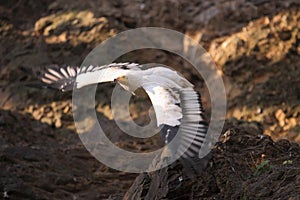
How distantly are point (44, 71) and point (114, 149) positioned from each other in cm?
244

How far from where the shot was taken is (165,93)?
6.60 m

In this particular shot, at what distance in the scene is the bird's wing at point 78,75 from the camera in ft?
24.9

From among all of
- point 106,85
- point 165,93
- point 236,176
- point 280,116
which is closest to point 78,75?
point 165,93

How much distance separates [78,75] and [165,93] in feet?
5.34

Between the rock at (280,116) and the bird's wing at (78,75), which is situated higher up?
the rock at (280,116)

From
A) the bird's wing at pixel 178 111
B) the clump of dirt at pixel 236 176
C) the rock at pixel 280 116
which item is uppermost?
the rock at pixel 280 116

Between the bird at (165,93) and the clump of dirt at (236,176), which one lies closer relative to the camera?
the clump of dirt at (236,176)

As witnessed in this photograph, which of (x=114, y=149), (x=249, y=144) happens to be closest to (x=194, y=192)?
(x=249, y=144)

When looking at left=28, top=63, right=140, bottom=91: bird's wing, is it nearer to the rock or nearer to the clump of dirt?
the clump of dirt

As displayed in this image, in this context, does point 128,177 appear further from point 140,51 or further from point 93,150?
point 140,51

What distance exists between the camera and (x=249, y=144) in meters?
6.80

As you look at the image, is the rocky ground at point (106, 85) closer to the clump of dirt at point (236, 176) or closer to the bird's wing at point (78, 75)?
the bird's wing at point (78, 75)

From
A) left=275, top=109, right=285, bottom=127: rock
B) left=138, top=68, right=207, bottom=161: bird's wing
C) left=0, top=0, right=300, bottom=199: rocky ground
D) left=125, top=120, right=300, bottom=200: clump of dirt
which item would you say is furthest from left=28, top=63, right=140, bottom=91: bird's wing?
left=275, top=109, right=285, bottom=127: rock

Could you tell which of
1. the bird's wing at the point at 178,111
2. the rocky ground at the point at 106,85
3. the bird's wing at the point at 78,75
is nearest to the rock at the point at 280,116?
the rocky ground at the point at 106,85
